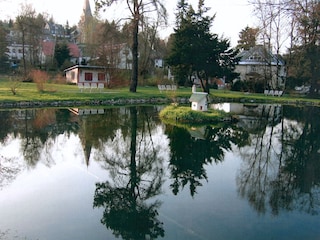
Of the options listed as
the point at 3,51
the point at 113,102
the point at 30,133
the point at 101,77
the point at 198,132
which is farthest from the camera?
the point at 3,51

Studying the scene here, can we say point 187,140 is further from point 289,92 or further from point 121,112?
point 289,92

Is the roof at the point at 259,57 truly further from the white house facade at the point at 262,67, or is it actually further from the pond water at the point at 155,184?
the pond water at the point at 155,184

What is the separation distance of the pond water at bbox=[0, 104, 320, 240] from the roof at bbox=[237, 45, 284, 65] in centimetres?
2195

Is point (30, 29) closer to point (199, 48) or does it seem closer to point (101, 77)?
point (101, 77)

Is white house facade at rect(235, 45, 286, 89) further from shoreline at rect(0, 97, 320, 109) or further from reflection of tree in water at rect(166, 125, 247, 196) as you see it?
reflection of tree in water at rect(166, 125, 247, 196)

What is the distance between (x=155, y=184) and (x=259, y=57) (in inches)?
1354

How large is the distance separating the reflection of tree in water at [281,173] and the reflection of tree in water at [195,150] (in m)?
0.82

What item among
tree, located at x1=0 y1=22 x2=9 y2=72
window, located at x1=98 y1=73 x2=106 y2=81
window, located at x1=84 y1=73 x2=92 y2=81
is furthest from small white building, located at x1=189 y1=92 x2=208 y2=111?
tree, located at x1=0 y1=22 x2=9 y2=72

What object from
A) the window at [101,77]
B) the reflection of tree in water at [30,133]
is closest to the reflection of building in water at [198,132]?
the reflection of tree in water at [30,133]

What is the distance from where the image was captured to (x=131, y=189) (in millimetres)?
6559

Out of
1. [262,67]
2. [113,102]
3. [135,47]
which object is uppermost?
[135,47]

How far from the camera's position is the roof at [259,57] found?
3516cm

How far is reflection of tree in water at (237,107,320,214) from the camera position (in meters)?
6.18

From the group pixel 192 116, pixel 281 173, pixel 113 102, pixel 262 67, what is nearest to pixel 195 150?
pixel 281 173
